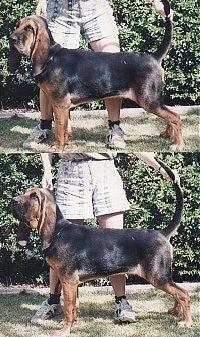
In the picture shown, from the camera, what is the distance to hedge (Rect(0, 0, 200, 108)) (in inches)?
135

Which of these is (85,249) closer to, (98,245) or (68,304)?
(98,245)

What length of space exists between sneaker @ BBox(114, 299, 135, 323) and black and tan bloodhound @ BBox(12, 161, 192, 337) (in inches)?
9.4

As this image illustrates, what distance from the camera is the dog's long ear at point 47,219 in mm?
2834

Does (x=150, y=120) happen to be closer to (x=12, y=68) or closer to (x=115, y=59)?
(x=115, y=59)

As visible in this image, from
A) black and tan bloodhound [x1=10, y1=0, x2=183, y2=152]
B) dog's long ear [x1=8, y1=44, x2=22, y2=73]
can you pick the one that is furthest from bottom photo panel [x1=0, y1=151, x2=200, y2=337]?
dog's long ear [x1=8, y1=44, x2=22, y2=73]

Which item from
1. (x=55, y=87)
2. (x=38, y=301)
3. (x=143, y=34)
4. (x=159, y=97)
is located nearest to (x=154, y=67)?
(x=159, y=97)

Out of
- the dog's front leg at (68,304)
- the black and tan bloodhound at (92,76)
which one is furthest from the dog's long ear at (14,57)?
the dog's front leg at (68,304)

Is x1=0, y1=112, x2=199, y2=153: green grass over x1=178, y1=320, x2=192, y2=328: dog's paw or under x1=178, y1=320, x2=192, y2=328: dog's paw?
over

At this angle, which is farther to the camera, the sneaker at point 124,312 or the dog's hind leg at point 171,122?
the sneaker at point 124,312

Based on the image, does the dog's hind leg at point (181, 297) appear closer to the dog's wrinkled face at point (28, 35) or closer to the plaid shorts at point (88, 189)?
the plaid shorts at point (88, 189)

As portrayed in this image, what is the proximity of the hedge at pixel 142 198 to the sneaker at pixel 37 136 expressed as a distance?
0.26 metres

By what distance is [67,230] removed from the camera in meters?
2.89

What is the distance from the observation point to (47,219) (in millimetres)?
2848

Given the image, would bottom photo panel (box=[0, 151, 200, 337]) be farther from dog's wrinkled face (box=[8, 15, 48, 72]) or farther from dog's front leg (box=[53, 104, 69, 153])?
dog's wrinkled face (box=[8, 15, 48, 72])
